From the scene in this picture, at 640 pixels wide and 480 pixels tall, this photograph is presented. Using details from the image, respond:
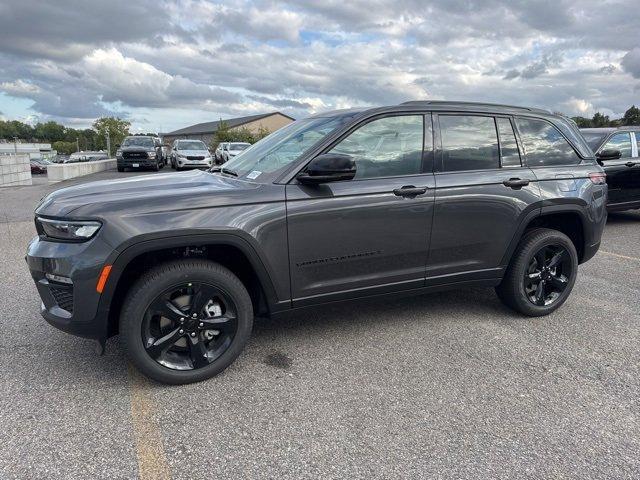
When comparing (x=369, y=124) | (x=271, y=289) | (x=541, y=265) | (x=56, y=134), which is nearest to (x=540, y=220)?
(x=541, y=265)

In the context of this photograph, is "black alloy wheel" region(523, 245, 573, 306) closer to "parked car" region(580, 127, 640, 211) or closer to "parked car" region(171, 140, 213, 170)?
"parked car" region(580, 127, 640, 211)

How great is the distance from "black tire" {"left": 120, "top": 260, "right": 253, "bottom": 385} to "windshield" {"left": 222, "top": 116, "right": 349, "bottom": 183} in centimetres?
74

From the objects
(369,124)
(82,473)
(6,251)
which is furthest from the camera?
(6,251)

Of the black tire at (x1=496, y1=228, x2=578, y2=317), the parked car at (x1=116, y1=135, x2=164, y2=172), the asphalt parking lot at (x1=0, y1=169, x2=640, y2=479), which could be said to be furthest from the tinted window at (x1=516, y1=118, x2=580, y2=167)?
the parked car at (x1=116, y1=135, x2=164, y2=172)

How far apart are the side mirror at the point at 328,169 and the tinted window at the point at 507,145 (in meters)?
1.55

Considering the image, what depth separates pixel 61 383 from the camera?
120 inches

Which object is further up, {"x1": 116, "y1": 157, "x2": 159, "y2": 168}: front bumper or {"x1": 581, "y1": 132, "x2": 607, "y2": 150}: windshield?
{"x1": 581, "y1": 132, "x2": 607, "y2": 150}: windshield

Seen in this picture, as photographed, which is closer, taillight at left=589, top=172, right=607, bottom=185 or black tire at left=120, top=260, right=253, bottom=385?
black tire at left=120, top=260, right=253, bottom=385

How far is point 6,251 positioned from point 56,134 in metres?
165

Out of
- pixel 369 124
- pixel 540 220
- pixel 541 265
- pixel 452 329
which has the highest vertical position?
pixel 369 124

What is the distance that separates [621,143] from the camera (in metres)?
8.56

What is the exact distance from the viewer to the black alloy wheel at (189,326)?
9.66 ft

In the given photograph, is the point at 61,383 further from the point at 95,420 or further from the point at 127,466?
the point at 127,466

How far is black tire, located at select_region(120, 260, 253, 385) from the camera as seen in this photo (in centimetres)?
285
